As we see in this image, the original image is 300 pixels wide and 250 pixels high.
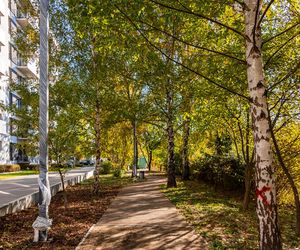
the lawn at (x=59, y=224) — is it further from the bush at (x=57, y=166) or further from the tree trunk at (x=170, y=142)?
the tree trunk at (x=170, y=142)

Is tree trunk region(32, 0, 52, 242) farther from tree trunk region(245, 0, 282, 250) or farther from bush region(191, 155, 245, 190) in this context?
bush region(191, 155, 245, 190)

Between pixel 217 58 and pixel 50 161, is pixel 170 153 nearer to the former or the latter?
pixel 50 161

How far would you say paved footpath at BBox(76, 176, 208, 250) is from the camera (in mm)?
6938

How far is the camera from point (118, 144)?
31.3 m

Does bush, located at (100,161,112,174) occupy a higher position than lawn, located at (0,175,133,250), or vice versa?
bush, located at (100,161,112,174)

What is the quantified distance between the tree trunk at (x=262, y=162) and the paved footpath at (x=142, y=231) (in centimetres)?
196

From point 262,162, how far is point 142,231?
404cm

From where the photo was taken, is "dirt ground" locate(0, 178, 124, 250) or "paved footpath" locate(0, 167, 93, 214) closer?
"dirt ground" locate(0, 178, 124, 250)

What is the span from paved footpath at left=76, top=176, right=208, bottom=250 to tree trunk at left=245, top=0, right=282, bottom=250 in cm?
196

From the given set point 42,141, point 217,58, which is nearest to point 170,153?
point 217,58

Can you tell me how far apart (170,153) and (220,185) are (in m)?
3.38

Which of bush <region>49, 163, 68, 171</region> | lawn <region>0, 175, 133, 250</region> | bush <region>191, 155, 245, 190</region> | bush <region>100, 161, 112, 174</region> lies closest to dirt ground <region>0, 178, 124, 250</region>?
lawn <region>0, 175, 133, 250</region>

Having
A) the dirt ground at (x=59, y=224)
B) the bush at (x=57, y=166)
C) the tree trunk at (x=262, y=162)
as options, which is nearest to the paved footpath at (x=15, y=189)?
the dirt ground at (x=59, y=224)

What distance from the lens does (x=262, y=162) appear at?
201 inches
